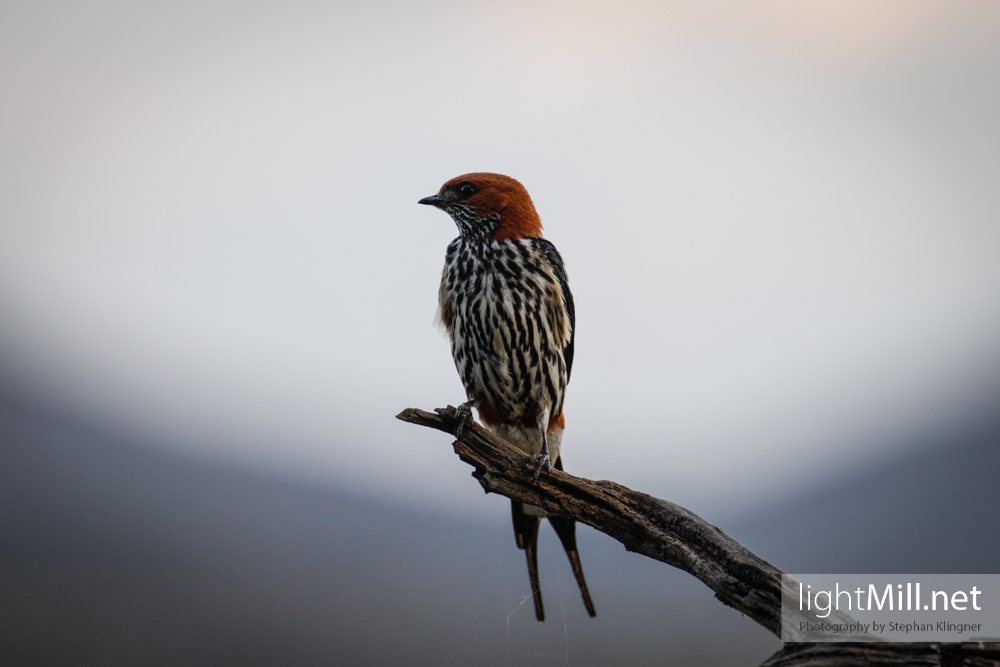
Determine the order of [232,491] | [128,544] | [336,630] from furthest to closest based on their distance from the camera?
[232,491], [128,544], [336,630]

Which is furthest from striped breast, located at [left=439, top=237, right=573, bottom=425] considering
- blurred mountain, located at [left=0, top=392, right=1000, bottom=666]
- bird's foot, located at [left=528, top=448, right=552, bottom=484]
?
blurred mountain, located at [left=0, top=392, right=1000, bottom=666]

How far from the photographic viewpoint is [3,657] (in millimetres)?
14656

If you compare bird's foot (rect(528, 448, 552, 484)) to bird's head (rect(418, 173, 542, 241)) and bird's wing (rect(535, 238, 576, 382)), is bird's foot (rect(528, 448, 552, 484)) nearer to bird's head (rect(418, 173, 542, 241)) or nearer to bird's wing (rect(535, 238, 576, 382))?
bird's wing (rect(535, 238, 576, 382))

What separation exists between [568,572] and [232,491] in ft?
57.0

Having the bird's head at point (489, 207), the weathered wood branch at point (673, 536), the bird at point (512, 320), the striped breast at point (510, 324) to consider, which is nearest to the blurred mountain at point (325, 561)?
the bird at point (512, 320)

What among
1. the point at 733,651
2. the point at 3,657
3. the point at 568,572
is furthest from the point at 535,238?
the point at 3,657

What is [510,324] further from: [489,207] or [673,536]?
[673,536]

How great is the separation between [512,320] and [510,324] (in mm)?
34

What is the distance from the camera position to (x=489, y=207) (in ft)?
17.6

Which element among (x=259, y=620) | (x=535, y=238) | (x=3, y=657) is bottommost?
(x=3, y=657)

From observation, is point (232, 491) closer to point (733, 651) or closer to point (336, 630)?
point (336, 630)

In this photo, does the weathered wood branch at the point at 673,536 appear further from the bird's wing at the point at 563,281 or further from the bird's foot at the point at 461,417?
the bird's wing at the point at 563,281

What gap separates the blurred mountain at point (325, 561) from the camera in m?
11.3

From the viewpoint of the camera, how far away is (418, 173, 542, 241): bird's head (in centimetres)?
533
